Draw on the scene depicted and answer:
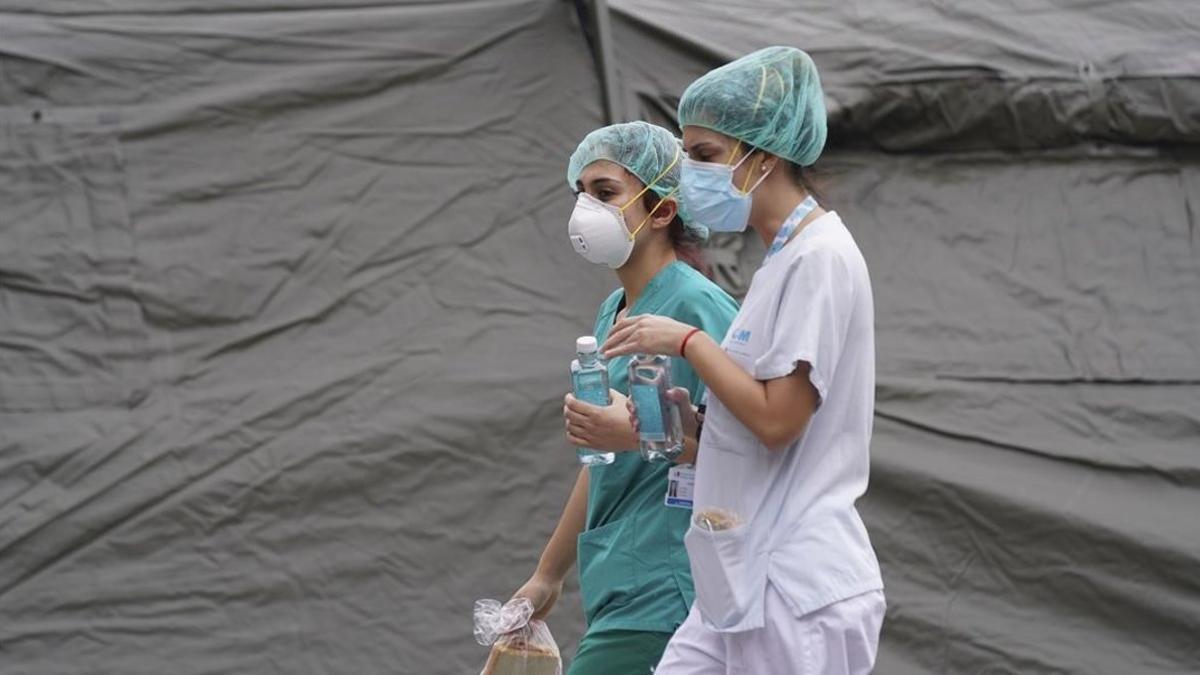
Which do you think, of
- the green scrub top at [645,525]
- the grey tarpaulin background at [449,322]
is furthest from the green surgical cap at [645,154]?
the grey tarpaulin background at [449,322]

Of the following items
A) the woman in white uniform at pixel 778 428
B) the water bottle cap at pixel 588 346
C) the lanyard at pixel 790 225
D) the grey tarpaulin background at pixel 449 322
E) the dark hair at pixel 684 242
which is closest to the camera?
the woman in white uniform at pixel 778 428


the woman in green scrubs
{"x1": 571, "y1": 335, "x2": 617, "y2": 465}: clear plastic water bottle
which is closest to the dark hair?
the woman in green scrubs

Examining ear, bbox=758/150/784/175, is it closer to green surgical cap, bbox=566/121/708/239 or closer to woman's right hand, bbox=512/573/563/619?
green surgical cap, bbox=566/121/708/239

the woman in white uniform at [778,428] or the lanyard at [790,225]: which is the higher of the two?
the lanyard at [790,225]

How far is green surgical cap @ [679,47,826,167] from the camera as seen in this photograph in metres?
2.45

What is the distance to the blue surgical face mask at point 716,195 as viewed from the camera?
2.48 metres

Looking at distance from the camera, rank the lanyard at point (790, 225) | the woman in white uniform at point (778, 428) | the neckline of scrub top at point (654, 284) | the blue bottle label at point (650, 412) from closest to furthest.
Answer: the woman in white uniform at point (778, 428), the lanyard at point (790, 225), the blue bottle label at point (650, 412), the neckline of scrub top at point (654, 284)

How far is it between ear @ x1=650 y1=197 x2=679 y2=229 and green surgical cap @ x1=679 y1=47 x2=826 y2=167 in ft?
1.35

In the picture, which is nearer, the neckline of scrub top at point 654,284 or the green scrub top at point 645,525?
the green scrub top at point 645,525

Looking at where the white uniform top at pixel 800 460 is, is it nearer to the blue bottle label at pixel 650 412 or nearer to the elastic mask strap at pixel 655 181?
the blue bottle label at pixel 650 412

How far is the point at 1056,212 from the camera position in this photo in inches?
176

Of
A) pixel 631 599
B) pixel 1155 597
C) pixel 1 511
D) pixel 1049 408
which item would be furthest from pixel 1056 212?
pixel 1 511

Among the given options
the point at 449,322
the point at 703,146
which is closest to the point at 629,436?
the point at 703,146

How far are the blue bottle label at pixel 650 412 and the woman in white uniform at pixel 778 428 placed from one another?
0.32ft
